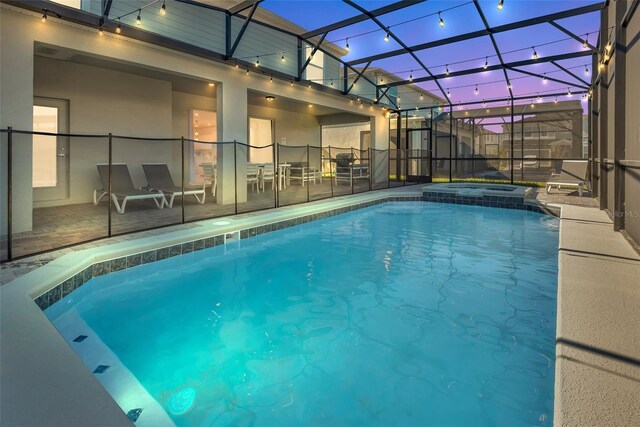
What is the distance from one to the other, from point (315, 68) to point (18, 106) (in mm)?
6930

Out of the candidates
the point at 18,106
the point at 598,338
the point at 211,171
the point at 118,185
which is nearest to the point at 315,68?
the point at 211,171

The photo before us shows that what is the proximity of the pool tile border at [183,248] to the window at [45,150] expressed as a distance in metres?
4.38

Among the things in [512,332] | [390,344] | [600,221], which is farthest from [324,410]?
[600,221]

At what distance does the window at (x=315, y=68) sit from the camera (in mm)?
9875

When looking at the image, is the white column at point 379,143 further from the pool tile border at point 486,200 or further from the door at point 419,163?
the pool tile border at point 486,200

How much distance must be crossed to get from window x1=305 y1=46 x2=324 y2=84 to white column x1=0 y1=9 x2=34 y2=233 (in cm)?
618

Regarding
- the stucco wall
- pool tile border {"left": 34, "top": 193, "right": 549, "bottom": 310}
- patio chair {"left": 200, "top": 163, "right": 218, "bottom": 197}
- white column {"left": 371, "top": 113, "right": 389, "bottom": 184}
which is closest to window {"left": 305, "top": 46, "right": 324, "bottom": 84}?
the stucco wall

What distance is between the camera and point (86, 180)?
7.71m

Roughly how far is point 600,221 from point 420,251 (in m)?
2.72

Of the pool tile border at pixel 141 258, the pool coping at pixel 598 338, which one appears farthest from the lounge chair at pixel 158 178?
the pool coping at pixel 598 338

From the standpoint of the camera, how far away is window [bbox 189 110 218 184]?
34.0ft

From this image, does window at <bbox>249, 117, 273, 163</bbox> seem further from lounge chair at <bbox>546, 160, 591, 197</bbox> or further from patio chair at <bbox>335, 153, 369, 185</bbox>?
lounge chair at <bbox>546, 160, 591, 197</bbox>

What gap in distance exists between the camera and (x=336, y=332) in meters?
2.81

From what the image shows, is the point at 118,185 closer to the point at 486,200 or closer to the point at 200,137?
the point at 200,137
